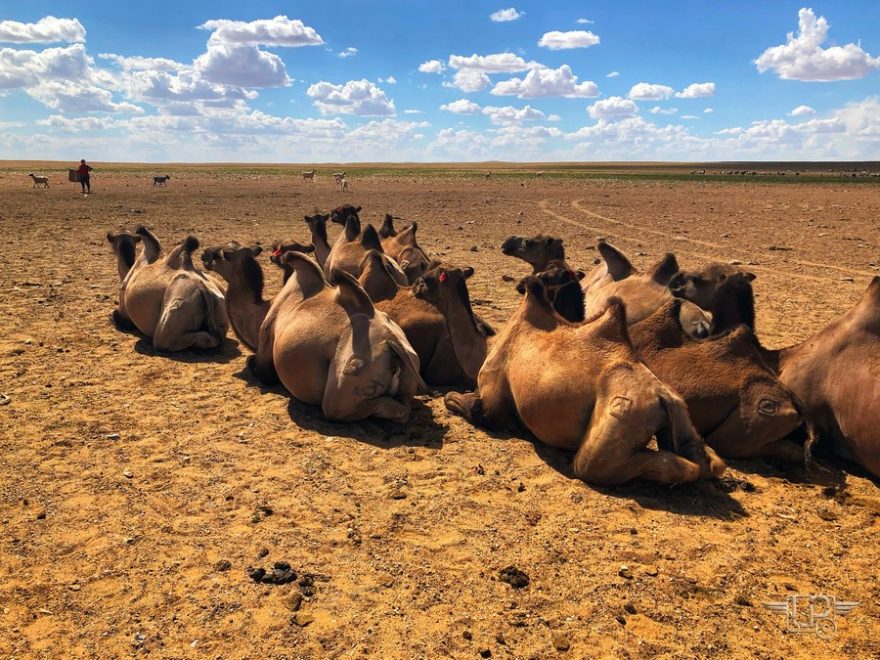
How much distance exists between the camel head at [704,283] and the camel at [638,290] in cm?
14

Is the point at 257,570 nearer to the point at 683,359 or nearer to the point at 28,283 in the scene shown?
the point at 683,359

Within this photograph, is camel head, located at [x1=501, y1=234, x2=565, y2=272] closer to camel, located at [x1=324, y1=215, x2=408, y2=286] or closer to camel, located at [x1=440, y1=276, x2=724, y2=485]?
camel, located at [x1=324, y1=215, x2=408, y2=286]

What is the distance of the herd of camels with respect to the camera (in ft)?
17.7

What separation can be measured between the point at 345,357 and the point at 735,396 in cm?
353

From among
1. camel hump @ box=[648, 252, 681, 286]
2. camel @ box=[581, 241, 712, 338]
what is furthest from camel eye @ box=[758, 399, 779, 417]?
camel hump @ box=[648, 252, 681, 286]

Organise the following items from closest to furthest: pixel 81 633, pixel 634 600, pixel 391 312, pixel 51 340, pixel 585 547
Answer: pixel 81 633 < pixel 634 600 < pixel 585 547 < pixel 391 312 < pixel 51 340

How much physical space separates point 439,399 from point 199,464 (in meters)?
2.73

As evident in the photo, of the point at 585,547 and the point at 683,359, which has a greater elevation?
the point at 683,359

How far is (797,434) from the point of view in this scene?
6180 millimetres

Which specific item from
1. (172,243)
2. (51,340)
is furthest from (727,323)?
(172,243)

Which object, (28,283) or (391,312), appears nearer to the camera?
(391,312)

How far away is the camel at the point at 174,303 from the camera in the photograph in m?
8.87

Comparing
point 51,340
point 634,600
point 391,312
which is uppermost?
point 391,312

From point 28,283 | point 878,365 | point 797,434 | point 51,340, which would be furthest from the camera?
point 28,283
